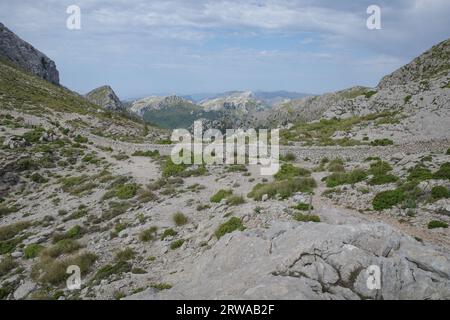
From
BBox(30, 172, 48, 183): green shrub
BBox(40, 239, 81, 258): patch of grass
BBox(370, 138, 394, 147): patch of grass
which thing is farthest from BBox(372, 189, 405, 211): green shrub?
BBox(30, 172, 48, 183): green shrub

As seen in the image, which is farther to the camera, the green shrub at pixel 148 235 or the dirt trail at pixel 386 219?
the green shrub at pixel 148 235

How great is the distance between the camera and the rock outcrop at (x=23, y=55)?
5074 inches

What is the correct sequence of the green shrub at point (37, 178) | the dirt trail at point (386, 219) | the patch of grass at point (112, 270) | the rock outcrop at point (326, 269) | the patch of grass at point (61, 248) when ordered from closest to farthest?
the rock outcrop at point (326, 269) < the dirt trail at point (386, 219) < the patch of grass at point (112, 270) < the patch of grass at point (61, 248) < the green shrub at point (37, 178)

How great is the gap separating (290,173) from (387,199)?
35.6 ft

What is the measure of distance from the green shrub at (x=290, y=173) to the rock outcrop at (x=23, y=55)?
128 meters

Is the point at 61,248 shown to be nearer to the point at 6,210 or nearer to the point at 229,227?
the point at 229,227

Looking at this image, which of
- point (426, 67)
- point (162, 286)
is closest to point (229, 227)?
point (162, 286)

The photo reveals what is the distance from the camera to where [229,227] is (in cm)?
1692

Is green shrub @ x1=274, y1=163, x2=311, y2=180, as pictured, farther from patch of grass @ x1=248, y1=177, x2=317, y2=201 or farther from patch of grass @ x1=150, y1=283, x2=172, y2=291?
patch of grass @ x1=150, y1=283, x2=172, y2=291

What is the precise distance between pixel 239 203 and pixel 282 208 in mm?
4127

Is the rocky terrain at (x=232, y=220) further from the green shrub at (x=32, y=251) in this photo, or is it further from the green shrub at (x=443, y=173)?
the green shrub at (x=443, y=173)

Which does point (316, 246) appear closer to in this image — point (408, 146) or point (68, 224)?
point (68, 224)

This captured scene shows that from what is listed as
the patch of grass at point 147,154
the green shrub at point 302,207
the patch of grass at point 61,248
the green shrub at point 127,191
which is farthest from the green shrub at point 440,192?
the patch of grass at point 147,154

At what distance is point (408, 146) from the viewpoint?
35.0 meters
